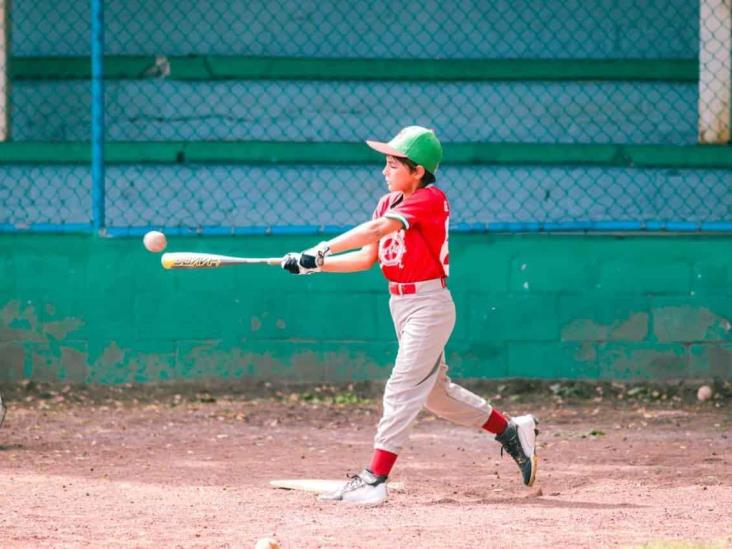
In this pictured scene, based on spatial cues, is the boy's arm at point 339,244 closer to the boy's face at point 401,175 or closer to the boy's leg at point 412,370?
the boy's face at point 401,175

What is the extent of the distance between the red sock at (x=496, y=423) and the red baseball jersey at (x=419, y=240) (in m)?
0.78

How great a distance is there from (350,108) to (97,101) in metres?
1.77

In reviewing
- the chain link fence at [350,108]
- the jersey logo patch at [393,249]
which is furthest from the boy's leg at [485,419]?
the chain link fence at [350,108]

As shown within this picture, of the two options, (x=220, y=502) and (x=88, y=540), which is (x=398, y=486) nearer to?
(x=220, y=502)

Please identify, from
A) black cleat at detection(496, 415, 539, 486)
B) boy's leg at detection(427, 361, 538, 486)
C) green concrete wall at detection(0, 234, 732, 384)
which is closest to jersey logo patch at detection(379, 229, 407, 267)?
boy's leg at detection(427, 361, 538, 486)

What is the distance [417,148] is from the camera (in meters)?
6.12

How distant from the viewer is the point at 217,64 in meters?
9.84

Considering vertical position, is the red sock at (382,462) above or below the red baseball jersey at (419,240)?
below

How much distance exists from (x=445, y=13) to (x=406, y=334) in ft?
14.2

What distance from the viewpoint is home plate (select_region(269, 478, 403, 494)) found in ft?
21.0

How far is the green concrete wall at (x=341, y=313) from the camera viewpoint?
959cm

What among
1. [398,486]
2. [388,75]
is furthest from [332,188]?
[398,486]

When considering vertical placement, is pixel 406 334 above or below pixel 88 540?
above

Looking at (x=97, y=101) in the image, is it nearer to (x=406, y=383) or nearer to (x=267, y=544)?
(x=406, y=383)
